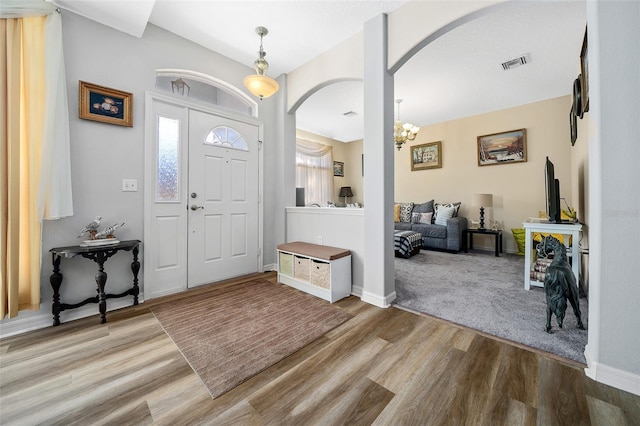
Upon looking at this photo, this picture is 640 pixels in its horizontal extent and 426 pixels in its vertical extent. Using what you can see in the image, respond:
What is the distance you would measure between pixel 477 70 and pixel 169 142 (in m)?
4.04

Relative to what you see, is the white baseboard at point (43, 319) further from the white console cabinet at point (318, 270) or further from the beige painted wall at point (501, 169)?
the beige painted wall at point (501, 169)

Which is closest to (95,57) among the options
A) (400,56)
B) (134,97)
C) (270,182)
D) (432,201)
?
(134,97)

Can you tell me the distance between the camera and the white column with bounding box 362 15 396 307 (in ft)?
7.62

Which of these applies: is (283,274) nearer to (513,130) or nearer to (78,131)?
(78,131)

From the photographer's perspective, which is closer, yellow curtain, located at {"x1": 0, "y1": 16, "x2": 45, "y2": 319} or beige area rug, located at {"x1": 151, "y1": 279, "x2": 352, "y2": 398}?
beige area rug, located at {"x1": 151, "y1": 279, "x2": 352, "y2": 398}

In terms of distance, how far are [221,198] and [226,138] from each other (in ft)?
2.47

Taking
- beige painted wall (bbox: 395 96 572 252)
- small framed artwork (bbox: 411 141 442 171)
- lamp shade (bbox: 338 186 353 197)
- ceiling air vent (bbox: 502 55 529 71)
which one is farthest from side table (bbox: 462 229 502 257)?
lamp shade (bbox: 338 186 353 197)

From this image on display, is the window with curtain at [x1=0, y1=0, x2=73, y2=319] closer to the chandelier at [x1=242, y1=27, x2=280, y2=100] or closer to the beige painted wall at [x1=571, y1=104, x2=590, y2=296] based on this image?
the chandelier at [x1=242, y1=27, x2=280, y2=100]

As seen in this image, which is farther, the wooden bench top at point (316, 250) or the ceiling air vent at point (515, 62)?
the ceiling air vent at point (515, 62)

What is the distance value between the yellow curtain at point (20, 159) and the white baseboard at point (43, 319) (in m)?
0.13

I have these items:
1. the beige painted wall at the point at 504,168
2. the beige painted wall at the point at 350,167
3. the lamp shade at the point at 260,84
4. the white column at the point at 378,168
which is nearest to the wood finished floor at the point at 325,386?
the white column at the point at 378,168

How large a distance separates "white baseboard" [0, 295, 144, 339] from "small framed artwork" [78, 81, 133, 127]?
1.67 meters

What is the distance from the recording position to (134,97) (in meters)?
2.43

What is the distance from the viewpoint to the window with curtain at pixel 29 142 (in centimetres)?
177
